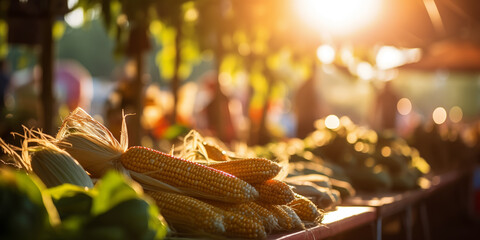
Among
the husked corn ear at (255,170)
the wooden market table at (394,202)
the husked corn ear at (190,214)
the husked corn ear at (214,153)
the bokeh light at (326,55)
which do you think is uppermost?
the bokeh light at (326,55)

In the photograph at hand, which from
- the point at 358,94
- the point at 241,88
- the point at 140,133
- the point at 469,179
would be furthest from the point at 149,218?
the point at 358,94

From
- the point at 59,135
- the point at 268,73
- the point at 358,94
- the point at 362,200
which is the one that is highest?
the point at 358,94

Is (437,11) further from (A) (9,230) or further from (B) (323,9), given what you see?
(A) (9,230)

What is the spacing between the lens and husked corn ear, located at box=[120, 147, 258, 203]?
2.12m

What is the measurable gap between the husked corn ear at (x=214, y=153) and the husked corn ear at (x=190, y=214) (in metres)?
0.62

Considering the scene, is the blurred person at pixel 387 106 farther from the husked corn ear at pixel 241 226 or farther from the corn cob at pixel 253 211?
the husked corn ear at pixel 241 226

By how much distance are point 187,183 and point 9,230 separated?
103cm

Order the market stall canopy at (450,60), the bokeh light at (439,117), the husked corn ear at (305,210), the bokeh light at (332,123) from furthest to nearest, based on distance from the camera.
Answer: the bokeh light at (439,117)
the market stall canopy at (450,60)
the bokeh light at (332,123)
the husked corn ear at (305,210)

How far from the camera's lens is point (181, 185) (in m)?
2.13

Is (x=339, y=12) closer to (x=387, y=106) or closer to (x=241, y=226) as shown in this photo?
(x=241, y=226)

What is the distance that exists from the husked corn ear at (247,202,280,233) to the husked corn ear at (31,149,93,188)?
2.07 feet

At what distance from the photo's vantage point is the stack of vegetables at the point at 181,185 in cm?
201

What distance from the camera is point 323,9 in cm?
642

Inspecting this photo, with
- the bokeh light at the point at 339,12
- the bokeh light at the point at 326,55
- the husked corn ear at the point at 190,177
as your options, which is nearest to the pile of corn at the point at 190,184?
the husked corn ear at the point at 190,177
